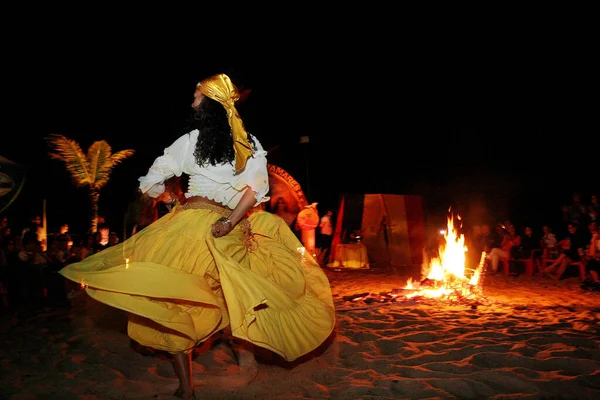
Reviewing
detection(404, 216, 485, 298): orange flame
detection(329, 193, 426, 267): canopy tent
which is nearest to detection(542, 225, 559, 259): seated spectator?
detection(329, 193, 426, 267): canopy tent

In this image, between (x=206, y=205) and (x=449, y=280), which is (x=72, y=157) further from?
(x=206, y=205)

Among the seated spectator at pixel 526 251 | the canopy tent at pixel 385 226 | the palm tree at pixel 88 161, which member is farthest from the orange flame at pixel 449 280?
the palm tree at pixel 88 161

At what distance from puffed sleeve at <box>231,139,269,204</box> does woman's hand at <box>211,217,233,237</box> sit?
27 centimetres

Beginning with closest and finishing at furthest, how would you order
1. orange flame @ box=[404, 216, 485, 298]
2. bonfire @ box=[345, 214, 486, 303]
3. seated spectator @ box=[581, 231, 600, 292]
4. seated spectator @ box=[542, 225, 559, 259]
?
bonfire @ box=[345, 214, 486, 303]
orange flame @ box=[404, 216, 485, 298]
seated spectator @ box=[581, 231, 600, 292]
seated spectator @ box=[542, 225, 559, 259]

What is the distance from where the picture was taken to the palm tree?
1405cm

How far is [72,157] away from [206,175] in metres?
12.9

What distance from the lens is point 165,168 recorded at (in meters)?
3.06

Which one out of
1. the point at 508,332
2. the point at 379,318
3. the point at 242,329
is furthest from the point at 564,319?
the point at 242,329

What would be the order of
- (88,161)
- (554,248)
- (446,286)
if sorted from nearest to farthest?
(446,286) < (554,248) < (88,161)

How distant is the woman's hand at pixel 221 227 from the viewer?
287 centimetres

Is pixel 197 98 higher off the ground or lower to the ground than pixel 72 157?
lower

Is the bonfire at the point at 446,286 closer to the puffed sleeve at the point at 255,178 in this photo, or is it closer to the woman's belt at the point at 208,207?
the woman's belt at the point at 208,207

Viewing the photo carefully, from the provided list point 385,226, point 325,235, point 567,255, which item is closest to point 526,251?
point 567,255

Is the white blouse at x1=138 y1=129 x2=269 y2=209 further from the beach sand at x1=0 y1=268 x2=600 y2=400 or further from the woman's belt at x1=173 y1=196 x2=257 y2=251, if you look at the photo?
the beach sand at x1=0 y1=268 x2=600 y2=400
